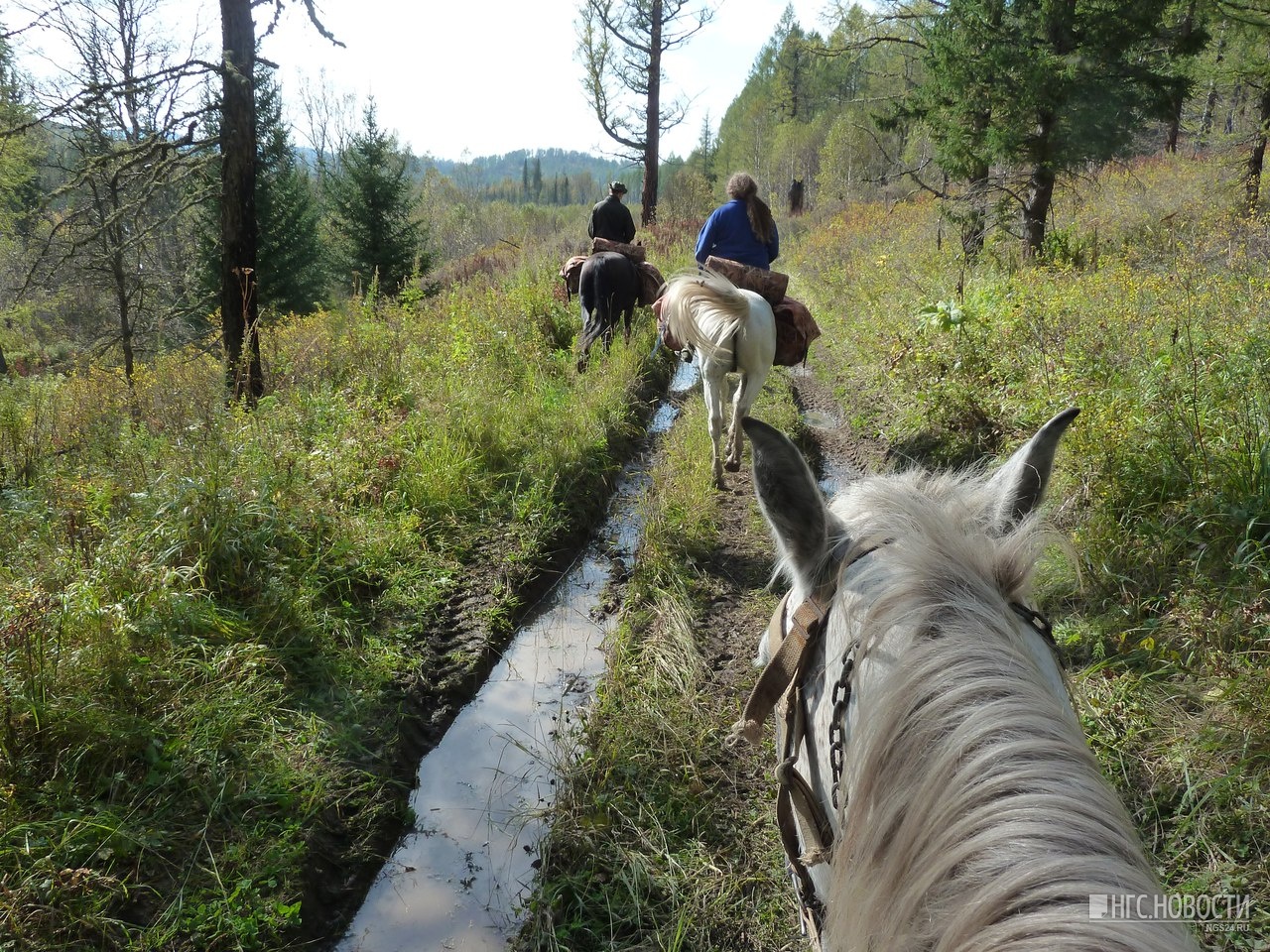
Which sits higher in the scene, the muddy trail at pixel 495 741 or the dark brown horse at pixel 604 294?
the dark brown horse at pixel 604 294

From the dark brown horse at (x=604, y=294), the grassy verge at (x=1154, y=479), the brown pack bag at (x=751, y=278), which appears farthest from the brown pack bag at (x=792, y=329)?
the dark brown horse at (x=604, y=294)

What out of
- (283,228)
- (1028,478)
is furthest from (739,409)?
(283,228)

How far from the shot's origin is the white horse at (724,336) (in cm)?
535

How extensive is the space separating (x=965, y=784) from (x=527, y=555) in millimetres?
3791

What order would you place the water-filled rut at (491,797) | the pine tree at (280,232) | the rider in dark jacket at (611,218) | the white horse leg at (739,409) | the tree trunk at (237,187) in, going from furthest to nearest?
the pine tree at (280,232) < the rider in dark jacket at (611,218) < the tree trunk at (237,187) < the white horse leg at (739,409) < the water-filled rut at (491,797)

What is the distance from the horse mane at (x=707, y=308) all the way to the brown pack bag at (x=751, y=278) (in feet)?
1.30

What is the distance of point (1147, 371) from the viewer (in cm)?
387

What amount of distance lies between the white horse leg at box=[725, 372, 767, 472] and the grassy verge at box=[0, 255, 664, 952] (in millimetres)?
1085

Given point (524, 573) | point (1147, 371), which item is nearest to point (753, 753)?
point (524, 573)

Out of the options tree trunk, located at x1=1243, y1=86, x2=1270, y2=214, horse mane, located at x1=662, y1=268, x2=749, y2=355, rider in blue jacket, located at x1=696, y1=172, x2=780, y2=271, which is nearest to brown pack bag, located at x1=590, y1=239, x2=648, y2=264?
rider in blue jacket, located at x1=696, y1=172, x2=780, y2=271

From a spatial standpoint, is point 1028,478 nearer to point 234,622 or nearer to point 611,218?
point 234,622

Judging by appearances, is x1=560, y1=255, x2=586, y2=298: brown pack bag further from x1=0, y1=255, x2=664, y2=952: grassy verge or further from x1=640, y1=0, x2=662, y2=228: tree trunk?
x1=640, y1=0, x2=662, y2=228: tree trunk

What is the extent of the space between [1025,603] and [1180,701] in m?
2.08

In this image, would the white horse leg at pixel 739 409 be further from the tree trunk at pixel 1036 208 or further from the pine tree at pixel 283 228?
the pine tree at pixel 283 228
